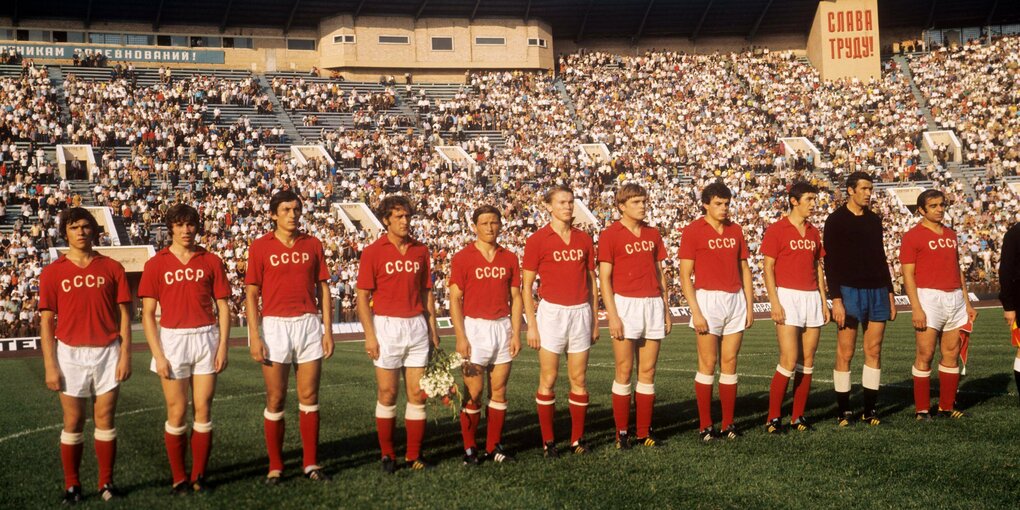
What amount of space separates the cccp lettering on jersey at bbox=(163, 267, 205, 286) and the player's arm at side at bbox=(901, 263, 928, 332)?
6.67 meters

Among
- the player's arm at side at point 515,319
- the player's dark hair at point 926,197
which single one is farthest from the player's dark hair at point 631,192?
the player's dark hair at point 926,197

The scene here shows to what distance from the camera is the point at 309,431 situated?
763 centimetres

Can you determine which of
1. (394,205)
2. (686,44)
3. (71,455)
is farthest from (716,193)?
(686,44)

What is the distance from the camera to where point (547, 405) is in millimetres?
8344

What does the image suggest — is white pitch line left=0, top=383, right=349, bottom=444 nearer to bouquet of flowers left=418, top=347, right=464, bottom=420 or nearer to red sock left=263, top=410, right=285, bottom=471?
red sock left=263, top=410, right=285, bottom=471

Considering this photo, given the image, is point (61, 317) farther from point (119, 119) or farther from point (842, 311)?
point (119, 119)

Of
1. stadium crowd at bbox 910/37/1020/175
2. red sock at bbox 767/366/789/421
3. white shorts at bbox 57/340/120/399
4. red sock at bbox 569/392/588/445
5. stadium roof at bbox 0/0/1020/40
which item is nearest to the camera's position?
white shorts at bbox 57/340/120/399

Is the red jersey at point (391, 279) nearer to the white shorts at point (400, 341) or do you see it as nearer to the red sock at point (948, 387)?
the white shorts at point (400, 341)

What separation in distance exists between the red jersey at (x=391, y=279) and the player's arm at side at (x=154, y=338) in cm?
162

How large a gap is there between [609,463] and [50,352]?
4.46 m

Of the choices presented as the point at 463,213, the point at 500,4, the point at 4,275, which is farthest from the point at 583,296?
the point at 500,4

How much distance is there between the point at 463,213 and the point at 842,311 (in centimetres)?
2673

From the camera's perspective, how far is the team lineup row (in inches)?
286

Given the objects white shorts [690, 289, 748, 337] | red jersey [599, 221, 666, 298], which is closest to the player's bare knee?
red jersey [599, 221, 666, 298]
